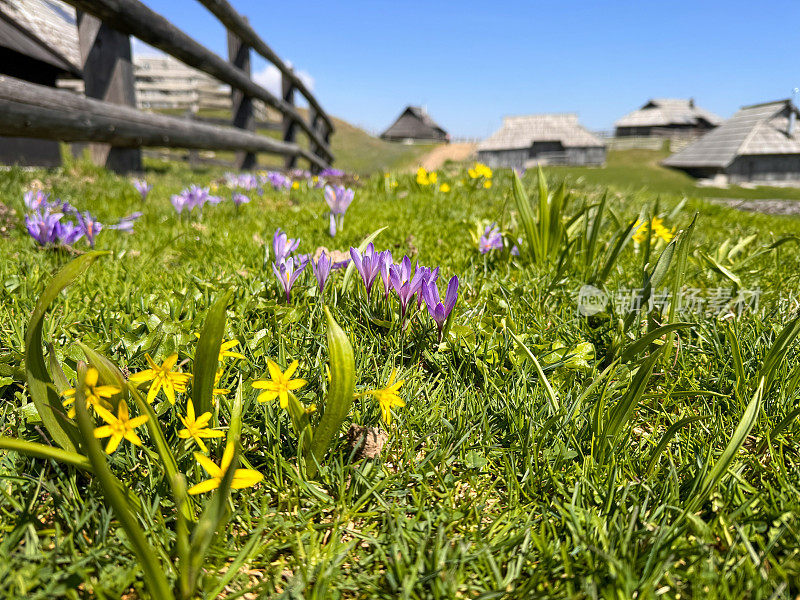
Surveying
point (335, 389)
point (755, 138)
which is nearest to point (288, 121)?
point (335, 389)

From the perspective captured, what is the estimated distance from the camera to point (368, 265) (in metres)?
1.71

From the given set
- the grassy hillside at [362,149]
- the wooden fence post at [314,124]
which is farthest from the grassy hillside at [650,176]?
the wooden fence post at [314,124]

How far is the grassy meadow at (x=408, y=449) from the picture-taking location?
3.20 feet

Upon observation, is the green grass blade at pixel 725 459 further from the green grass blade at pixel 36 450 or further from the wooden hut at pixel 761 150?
the wooden hut at pixel 761 150

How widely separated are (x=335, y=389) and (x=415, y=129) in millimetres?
67306

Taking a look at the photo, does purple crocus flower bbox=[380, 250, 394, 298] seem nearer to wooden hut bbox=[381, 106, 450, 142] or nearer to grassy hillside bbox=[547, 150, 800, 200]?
grassy hillside bbox=[547, 150, 800, 200]

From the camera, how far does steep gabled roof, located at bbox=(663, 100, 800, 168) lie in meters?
36.3

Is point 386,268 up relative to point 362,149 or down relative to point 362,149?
down

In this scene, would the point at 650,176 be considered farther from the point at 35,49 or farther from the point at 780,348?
the point at 780,348

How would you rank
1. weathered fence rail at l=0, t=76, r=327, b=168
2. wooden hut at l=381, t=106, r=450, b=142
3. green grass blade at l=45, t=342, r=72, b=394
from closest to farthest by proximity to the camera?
green grass blade at l=45, t=342, r=72, b=394, weathered fence rail at l=0, t=76, r=327, b=168, wooden hut at l=381, t=106, r=450, b=142

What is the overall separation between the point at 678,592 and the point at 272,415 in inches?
40.9

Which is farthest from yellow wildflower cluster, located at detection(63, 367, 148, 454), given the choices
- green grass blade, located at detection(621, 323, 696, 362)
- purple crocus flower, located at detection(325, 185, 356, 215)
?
purple crocus flower, located at detection(325, 185, 356, 215)

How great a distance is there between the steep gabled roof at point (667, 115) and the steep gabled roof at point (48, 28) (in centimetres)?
5903

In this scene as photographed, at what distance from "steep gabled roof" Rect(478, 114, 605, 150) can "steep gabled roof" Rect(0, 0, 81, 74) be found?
41378mm
